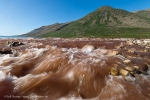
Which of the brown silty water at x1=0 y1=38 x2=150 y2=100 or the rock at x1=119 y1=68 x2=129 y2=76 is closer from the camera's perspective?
the brown silty water at x1=0 y1=38 x2=150 y2=100

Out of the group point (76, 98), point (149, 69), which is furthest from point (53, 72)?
point (149, 69)

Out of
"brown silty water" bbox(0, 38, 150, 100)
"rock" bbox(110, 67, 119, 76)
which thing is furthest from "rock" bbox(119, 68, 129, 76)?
"rock" bbox(110, 67, 119, 76)

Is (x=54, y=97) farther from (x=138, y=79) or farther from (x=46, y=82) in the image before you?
(x=138, y=79)

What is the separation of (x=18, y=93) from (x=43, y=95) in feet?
5.04

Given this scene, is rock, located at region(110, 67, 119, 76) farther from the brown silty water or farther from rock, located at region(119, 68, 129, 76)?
rock, located at region(119, 68, 129, 76)

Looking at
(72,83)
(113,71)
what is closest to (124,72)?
(113,71)

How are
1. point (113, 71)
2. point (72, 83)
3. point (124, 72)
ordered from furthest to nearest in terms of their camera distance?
point (113, 71) < point (124, 72) < point (72, 83)

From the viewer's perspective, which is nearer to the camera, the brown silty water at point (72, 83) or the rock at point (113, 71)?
the brown silty water at point (72, 83)

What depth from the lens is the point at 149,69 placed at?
1158 cm

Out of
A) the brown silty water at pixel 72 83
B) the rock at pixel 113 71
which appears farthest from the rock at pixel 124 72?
the rock at pixel 113 71

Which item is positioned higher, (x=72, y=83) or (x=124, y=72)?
(x=124, y=72)

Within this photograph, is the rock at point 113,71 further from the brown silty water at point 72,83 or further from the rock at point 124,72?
the rock at point 124,72

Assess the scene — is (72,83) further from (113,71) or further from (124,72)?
(124,72)

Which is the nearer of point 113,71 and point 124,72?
point 124,72
